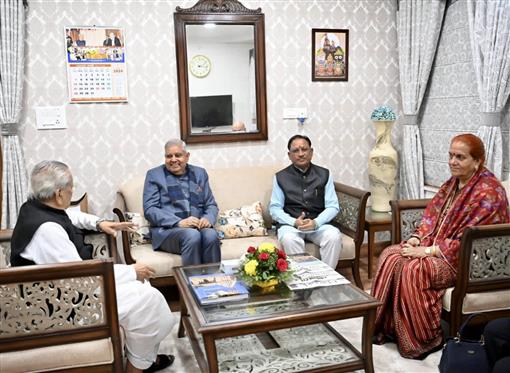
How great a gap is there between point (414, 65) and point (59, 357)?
11.9 feet

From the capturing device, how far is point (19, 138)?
3949 mm

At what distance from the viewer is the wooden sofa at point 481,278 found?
2.65m

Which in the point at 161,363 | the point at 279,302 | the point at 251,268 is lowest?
the point at 161,363

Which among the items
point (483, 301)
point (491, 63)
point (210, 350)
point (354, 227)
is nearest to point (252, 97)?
point (354, 227)

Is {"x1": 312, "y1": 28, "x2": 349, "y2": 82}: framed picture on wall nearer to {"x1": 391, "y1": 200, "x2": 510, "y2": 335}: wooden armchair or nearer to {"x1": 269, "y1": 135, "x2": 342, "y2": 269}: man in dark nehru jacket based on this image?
{"x1": 269, "y1": 135, "x2": 342, "y2": 269}: man in dark nehru jacket

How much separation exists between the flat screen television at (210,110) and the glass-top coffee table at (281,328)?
164cm

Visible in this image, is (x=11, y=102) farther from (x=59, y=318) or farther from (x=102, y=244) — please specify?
(x=59, y=318)

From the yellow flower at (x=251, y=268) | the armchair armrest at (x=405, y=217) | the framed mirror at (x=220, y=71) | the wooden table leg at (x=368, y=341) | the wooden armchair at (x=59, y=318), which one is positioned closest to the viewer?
the wooden armchair at (x=59, y=318)

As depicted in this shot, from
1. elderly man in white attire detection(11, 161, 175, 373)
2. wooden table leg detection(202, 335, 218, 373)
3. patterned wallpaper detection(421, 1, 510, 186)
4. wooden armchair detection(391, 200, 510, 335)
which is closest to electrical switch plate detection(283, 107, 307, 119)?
patterned wallpaper detection(421, 1, 510, 186)

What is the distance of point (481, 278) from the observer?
2721 mm

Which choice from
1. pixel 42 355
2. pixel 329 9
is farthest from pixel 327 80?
pixel 42 355

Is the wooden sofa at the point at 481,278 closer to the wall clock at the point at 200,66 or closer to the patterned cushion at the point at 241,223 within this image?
the patterned cushion at the point at 241,223

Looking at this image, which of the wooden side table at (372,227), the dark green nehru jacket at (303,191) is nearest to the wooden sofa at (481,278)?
the wooden side table at (372,227)

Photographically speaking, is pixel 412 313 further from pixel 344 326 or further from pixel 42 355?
pixel 42 355
